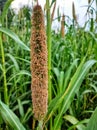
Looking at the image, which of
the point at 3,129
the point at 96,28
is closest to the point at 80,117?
the point at 3,129

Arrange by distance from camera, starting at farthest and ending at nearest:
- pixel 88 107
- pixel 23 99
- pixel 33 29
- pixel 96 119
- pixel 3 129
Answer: pixel 88 107 → pixel 23 99 → pixel 3 129 → pixel 33 29 → pixel 96 119

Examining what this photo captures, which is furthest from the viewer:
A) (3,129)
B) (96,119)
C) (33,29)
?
(3,129)

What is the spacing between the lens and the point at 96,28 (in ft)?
9.30

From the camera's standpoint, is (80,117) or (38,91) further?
(80,117)

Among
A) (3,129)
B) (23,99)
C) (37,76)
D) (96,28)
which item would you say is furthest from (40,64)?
(96,28)

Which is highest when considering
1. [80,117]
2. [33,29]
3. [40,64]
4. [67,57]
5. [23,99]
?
[33,29]

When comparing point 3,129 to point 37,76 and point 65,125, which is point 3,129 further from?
point 37,76

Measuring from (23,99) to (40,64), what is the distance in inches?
46.0

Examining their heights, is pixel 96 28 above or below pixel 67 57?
above

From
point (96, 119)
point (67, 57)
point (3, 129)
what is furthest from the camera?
point (67, 57)

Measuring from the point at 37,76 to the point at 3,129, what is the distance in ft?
3.15

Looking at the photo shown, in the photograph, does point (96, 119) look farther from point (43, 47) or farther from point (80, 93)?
point (80, 93)

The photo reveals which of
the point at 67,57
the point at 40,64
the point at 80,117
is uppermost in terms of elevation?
the point at 40,64

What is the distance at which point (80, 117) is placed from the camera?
87.1 inches
